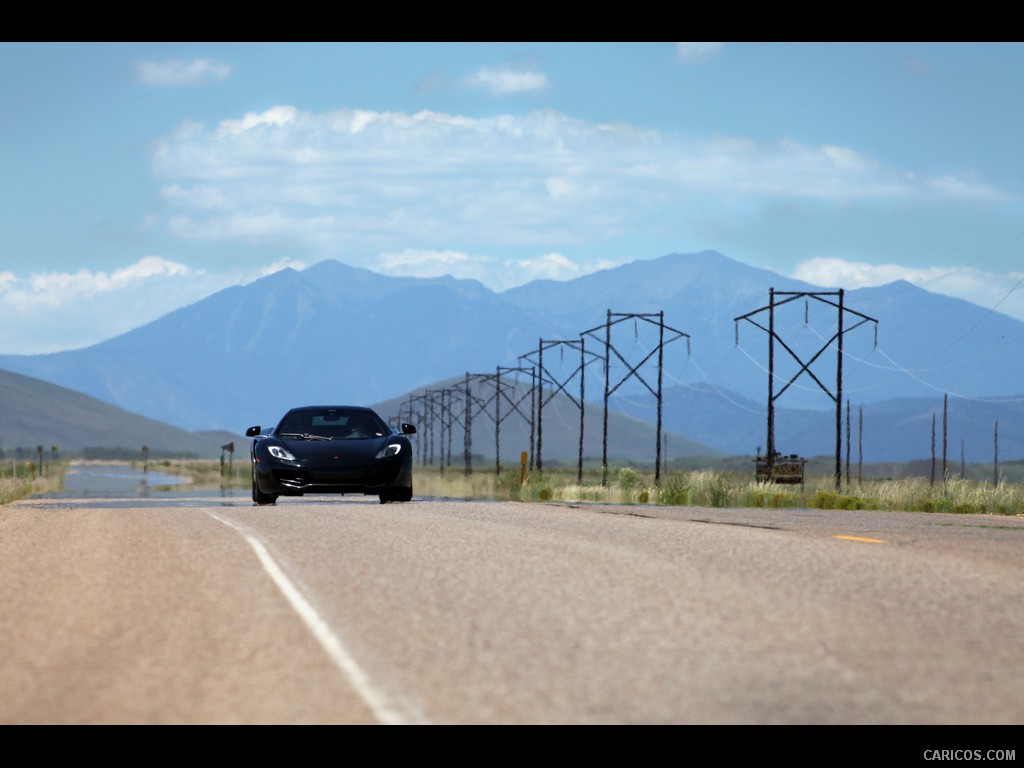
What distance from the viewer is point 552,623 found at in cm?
1071

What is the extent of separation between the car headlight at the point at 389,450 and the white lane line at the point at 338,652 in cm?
1108

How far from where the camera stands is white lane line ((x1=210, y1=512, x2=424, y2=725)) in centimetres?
773

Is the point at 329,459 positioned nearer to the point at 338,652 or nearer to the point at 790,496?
the point at 790,496

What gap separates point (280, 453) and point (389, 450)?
184 cm

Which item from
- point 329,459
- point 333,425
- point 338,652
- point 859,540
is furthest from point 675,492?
point 338,652

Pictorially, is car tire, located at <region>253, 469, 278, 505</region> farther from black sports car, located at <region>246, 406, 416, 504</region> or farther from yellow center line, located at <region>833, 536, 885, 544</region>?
yellow center line, located at <region>833, 536, 885, 544</region>

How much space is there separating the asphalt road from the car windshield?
27.9ft

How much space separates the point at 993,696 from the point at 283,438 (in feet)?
62.9

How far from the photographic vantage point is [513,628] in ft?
34.3

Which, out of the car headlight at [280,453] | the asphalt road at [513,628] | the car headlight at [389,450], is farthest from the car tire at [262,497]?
the asphalt road at [513,628]

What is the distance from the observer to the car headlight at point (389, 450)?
85.5ft
